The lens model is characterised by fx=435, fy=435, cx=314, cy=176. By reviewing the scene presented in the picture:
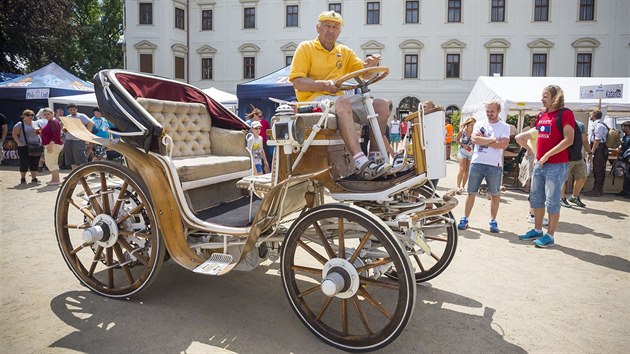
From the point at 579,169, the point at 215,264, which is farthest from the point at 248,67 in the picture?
the point at 215,264

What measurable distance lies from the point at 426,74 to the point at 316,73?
28.8m

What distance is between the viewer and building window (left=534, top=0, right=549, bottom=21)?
29109mm

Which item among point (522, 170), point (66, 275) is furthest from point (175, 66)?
point (66, 275)

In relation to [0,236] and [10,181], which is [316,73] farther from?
[10,181]

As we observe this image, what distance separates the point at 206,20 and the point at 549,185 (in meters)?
32.8

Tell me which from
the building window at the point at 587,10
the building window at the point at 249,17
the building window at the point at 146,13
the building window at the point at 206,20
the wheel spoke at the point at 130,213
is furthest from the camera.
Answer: the building window at the point at 206,20

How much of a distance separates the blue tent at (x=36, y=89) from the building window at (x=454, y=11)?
23861 millimetres

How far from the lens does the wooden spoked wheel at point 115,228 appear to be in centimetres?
356

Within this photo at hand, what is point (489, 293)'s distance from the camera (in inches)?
161

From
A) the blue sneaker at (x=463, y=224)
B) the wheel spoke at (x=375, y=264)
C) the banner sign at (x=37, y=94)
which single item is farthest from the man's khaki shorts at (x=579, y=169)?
the banner sign at (x=37, y=94)

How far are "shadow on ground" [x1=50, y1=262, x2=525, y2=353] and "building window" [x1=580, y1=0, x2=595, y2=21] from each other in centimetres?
3201

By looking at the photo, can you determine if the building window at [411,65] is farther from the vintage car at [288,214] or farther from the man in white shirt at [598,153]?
the vintage car at [288,214]

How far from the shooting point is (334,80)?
354 cm

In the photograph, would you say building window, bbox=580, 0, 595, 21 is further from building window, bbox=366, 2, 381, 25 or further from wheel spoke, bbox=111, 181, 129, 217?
wheel spoke, bbox=111, 181, 129, 217
